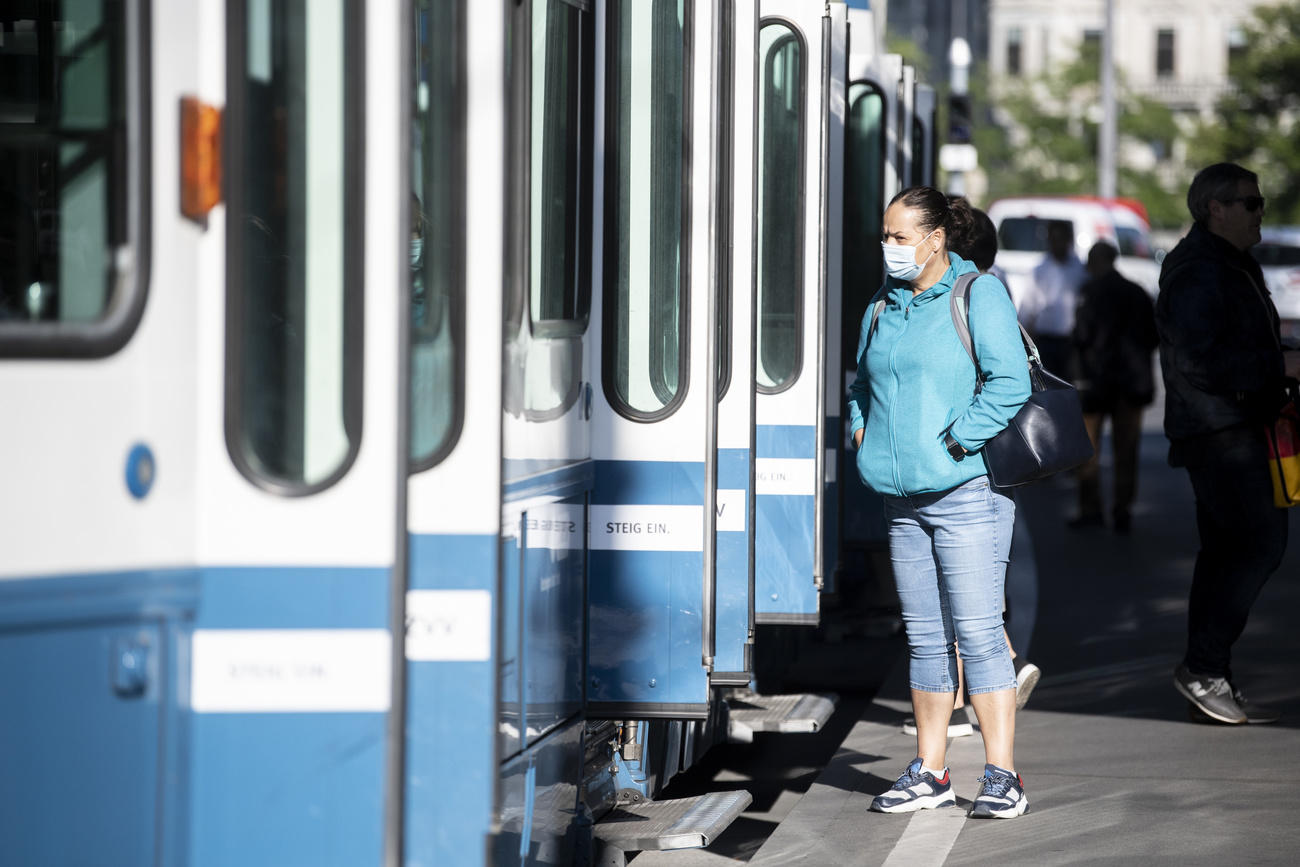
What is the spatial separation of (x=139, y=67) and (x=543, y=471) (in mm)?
1831

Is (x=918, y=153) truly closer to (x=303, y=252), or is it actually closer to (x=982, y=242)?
(x=982, y=242)

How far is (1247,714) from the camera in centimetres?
743

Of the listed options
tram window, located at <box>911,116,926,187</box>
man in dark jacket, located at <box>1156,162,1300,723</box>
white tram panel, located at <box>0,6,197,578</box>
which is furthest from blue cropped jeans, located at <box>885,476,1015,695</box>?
tram window, located at <box>911,116,926,187</box>

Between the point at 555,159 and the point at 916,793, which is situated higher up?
the point at 555,159

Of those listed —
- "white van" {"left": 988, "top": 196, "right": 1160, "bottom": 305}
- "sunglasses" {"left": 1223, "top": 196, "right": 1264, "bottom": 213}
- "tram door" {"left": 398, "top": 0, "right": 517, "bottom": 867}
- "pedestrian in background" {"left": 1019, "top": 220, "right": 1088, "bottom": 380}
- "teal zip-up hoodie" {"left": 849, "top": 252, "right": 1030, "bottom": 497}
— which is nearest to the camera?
"tram door" {"left": 398, "top": 0, "right": 517, "bottom": 867}

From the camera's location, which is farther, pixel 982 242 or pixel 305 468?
Answer: pixel 982 242

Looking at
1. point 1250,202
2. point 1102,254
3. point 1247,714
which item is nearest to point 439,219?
point 1250,202

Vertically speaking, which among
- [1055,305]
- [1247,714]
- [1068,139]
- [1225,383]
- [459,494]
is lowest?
[1247,714]

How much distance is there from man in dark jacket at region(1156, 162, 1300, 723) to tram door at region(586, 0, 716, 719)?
7.31ft

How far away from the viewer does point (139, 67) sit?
334 centimetres

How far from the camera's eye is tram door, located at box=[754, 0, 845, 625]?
6.98 m

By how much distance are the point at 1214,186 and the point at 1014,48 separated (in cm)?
7181

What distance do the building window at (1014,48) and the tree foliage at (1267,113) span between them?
26343 mm

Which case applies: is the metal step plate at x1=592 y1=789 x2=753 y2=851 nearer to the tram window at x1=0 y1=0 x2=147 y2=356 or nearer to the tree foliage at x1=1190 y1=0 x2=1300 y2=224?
the tram window at x1=0 y1=0 x2=147 y2=356
